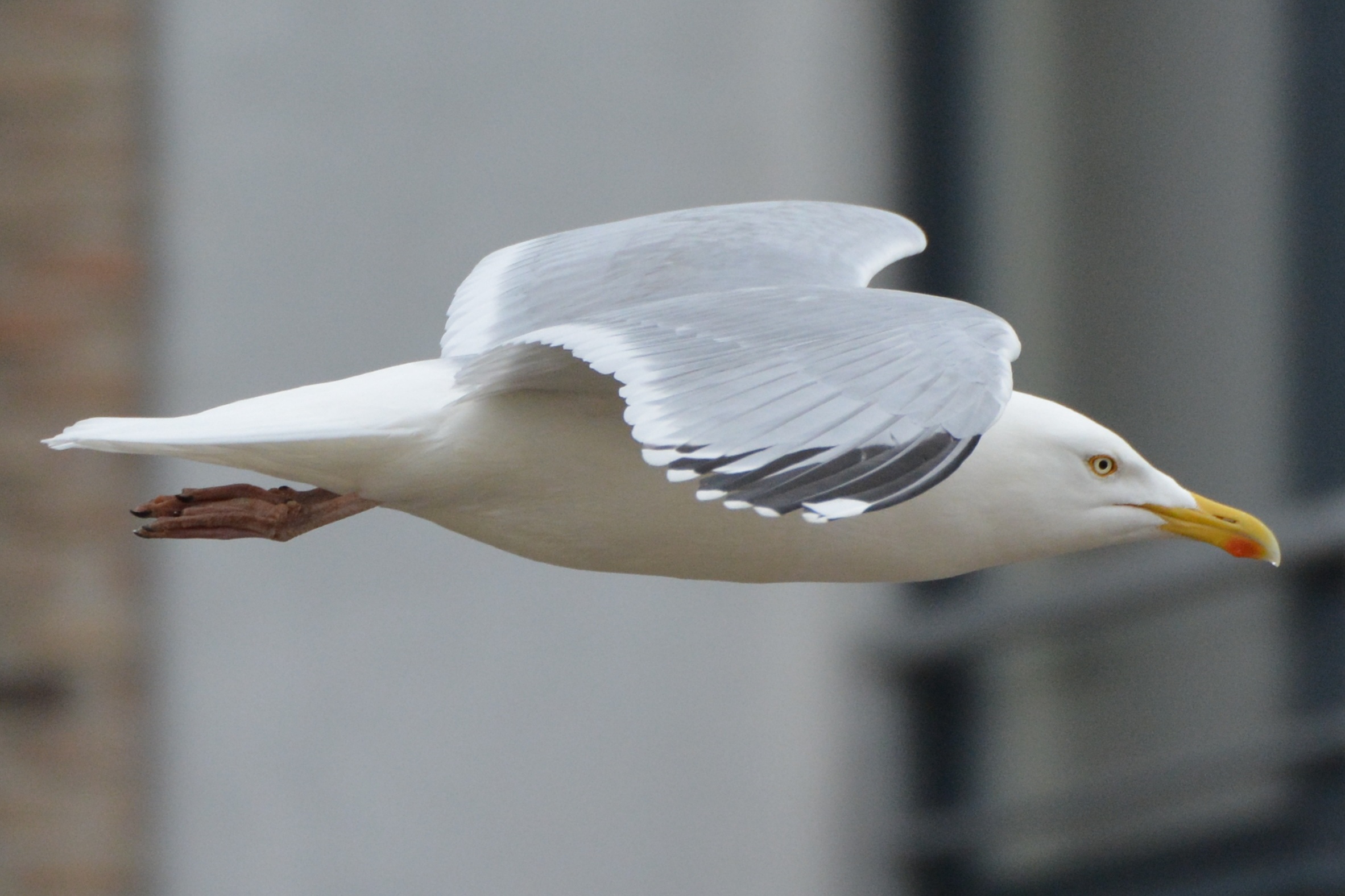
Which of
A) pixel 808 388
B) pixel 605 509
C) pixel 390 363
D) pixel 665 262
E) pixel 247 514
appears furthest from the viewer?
pixel 390 363

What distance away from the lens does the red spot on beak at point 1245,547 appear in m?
2.15

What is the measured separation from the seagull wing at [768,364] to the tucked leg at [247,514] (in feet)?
0.65

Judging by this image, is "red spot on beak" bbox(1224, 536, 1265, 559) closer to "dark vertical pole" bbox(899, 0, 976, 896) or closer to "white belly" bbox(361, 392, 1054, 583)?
"white belly" bbox(361, 392, 1054, 583)

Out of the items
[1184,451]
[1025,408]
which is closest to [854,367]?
[1025,408]

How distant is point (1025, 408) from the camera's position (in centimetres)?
207

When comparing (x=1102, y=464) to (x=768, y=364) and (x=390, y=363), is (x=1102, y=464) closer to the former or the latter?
(x=768, y=364)

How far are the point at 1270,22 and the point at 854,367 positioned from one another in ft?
9.12

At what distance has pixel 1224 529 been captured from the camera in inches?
84.7

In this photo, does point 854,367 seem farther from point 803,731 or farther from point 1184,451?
point 1184,451

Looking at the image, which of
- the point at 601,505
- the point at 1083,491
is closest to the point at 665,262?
the point at 601,505

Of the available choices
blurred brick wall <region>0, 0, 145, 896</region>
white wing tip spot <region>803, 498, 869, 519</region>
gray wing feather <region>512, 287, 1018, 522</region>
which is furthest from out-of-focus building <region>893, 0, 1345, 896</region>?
white wing tip spot <region>803, 498, 869, 519</region>

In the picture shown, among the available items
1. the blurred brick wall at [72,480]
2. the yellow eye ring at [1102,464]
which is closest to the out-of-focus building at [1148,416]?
the blurred brick wall at [72,480]

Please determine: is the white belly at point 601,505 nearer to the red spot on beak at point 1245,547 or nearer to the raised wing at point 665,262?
the raised wing at point 665,262

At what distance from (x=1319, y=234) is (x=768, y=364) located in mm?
2652
